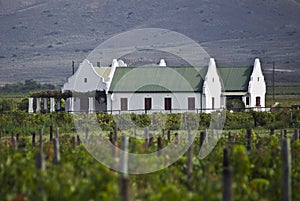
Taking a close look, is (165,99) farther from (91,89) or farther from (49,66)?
(49,66)

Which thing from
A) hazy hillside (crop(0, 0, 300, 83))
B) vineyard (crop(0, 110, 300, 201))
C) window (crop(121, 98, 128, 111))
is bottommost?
vineyard (crop(0, 110, 300, 201))

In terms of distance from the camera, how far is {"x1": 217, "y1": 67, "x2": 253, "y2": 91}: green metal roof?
6431 centimetres

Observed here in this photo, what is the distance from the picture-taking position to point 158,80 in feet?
211

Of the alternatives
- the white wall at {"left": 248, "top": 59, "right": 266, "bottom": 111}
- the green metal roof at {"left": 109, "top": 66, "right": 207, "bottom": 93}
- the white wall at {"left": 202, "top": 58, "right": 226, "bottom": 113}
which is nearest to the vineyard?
the white wall at {"left": 202, "top": 58, "right": 226, "bottom": 113}

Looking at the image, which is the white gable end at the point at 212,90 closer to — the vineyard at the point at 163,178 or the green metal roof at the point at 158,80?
the green metal roof at the point at 158,80

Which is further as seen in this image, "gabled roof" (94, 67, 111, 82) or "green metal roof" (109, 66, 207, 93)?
"gabled roof" (94, 67, 111, 82)

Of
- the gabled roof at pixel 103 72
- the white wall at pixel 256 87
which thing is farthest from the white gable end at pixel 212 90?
the gabled roof at pixel 103 72

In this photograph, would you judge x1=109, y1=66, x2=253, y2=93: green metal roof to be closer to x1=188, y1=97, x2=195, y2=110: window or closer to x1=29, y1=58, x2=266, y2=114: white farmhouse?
x1=29, y1=58, x2=266, y2=114: white farmhouse

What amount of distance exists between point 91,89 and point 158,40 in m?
125

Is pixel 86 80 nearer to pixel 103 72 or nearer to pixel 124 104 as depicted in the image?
pixel 103 72

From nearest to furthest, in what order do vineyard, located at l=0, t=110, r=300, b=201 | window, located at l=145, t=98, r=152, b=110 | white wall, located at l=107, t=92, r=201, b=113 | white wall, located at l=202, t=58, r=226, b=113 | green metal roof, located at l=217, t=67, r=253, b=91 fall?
vineyard, located at l=0, t=110, r=300, b=201, white wall, located at l=202, t=58, r=226, b=113, white wall, located at l=107, t=92, r=201, b=113, window, located at l=145, t=98, r=152, b=110, green metal roof, located at l=217, t=67, r=253, b=91

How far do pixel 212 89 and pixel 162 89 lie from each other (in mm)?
3516

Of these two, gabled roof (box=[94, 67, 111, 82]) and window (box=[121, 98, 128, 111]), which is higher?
gabled roof (box=[94, 67, 111, 82])

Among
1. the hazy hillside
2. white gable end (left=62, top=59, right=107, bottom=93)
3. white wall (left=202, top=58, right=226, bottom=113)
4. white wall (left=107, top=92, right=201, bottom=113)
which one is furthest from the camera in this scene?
the hazy hillside
